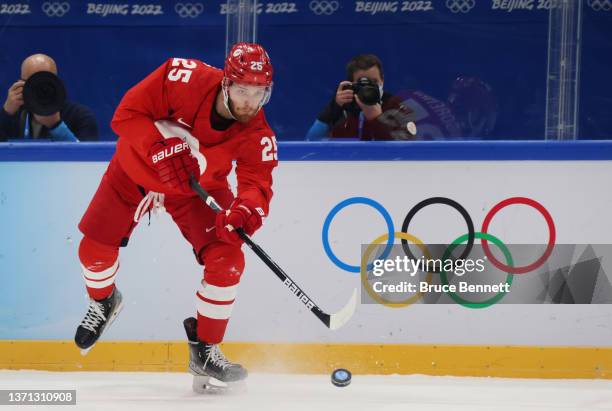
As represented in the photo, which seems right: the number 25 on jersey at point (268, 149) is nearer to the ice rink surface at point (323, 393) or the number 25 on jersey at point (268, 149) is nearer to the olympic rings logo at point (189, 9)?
the ice rink surface at point (323, 393)

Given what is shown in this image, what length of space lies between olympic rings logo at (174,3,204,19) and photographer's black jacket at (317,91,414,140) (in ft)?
3.97

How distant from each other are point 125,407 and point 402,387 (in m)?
1.12

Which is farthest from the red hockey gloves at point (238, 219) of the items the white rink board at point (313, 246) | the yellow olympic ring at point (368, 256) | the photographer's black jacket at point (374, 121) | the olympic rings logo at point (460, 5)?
the olympic rings logo at point (460, 5)

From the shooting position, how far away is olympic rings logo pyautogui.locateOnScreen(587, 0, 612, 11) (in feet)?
16.4

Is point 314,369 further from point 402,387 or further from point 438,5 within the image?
point 438,5

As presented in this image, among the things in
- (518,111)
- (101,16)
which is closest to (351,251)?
(518,111)

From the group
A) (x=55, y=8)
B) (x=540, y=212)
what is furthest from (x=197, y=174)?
(x=55, y=8)

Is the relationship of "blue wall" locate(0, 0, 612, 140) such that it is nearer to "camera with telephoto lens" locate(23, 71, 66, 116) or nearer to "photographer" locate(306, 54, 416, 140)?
"photographer" locate(306, 54, 416, 140)

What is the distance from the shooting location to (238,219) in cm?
338

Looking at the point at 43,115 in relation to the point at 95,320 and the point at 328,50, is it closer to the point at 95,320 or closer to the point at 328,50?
the point at 95,320

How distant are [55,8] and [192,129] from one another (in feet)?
7.63

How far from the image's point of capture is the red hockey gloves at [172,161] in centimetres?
344

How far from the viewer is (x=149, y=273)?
4.29m

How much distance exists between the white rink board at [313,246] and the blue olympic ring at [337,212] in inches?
0.8
